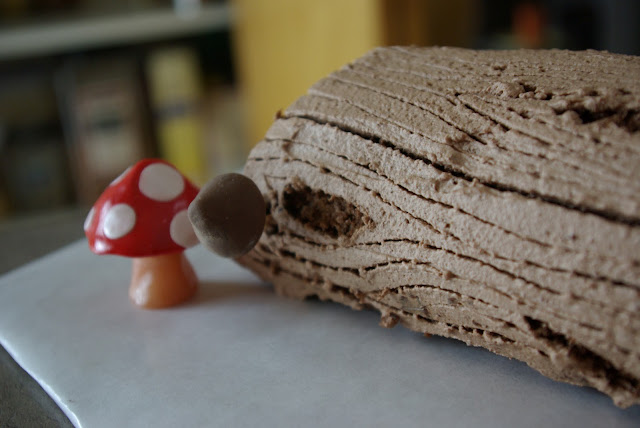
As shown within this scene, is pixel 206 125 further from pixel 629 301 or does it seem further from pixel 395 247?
pixel 629 301

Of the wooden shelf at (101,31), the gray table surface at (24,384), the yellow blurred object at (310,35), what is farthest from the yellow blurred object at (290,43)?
the gray table surface at (24,384)

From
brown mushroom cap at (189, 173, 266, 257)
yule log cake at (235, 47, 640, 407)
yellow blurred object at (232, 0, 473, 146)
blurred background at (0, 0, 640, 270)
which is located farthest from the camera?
blurred background at (0, 0, 640, 270)

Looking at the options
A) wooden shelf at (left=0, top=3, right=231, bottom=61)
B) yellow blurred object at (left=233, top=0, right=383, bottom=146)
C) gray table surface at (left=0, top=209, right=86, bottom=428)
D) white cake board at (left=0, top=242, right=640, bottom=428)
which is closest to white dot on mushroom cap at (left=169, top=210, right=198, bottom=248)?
white cake board at (left=0, top=242, right=640, bottom=428)

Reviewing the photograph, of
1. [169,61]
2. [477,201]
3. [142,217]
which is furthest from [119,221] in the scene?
[169,61]

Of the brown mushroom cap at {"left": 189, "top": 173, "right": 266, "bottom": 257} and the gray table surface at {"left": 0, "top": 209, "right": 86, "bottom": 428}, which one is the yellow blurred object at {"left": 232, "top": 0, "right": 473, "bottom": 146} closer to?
the gray table surface at {"left": 0, "top": 209, "right": 86, "bottom": 428}

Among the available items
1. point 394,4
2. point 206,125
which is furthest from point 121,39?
point 394,4

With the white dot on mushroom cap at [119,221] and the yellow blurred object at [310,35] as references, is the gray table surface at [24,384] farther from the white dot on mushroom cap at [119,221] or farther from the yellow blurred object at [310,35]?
the yellow blurred object at [310,35]

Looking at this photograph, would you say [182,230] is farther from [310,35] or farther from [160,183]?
[310,35]
